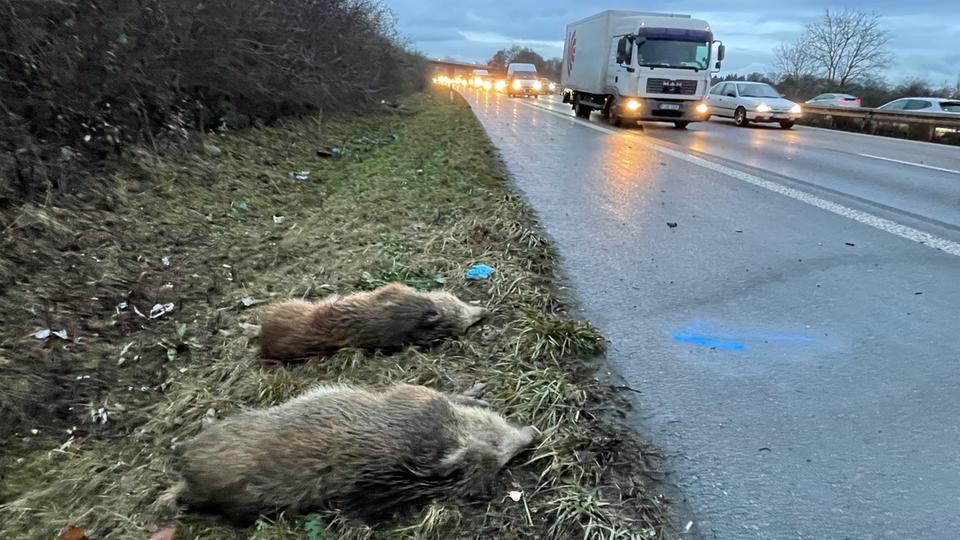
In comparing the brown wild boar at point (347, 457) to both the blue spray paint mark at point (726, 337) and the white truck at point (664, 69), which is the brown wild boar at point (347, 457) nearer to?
the blue spray paint mark at point (726, 337)

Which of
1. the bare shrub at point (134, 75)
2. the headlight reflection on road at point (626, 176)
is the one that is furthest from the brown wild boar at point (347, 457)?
the headlight reflection on road at point (626, 176)

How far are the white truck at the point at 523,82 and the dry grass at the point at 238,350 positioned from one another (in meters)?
41.6

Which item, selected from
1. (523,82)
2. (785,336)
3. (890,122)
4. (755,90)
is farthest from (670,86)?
(523,82)

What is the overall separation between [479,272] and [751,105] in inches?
793

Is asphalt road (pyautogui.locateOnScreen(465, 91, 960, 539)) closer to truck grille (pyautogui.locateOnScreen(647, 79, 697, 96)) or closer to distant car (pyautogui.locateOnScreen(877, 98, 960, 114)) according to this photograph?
truck grille (pyautogui.locateOnScreen(647, 79, 697, 96))

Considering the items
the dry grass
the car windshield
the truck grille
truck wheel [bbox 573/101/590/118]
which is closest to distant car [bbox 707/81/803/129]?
the car windshield

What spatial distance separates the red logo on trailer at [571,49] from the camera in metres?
26.2

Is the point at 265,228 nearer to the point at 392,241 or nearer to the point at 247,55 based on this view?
the point at 392,241

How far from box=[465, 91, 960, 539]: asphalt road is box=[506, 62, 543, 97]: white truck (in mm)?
39948

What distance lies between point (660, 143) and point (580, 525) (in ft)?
43.6

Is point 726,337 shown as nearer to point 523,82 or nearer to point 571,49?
point 571,49

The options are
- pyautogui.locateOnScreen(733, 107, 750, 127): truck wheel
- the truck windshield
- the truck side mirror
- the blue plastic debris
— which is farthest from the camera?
pyautogui.locateOnScreen(733, 107, 750, 127): truck wheel

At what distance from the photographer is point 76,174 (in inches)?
239

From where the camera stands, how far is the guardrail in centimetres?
1788
